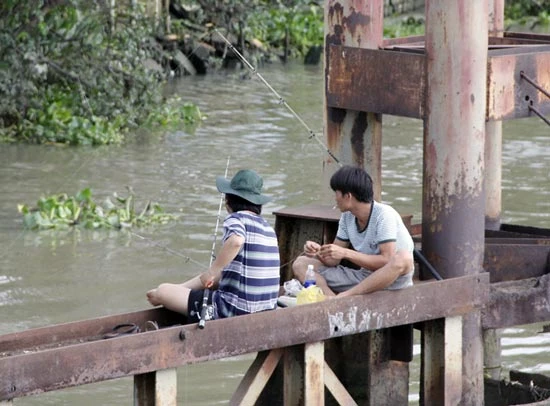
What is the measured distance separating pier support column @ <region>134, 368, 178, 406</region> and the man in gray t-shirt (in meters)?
1.14

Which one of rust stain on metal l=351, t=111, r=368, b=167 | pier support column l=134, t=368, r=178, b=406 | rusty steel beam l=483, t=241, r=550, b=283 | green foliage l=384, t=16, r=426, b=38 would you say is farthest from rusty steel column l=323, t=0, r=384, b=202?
green foliage l=384, t=16, r=426, b=38

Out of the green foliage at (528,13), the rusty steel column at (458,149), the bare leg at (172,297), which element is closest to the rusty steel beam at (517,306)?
the rusty steel column at (458,149)

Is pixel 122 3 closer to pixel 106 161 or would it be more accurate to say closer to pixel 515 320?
pixel 106 161

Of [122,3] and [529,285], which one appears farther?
[122,3]

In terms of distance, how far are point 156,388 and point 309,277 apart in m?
1.30

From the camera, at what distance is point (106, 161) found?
16.4 meters

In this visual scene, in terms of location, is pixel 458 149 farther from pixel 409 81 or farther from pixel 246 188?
Answer: pixel 246 188

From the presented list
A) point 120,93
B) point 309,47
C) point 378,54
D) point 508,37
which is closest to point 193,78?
point 309,47

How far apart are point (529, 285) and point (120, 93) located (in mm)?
10700

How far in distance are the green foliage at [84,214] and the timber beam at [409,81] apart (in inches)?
212

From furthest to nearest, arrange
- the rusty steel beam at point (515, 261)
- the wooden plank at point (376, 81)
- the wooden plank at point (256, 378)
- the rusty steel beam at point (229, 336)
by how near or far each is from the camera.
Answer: the rusty steel beam at point (515, 261), the wooden plank at point (376, 81), the wooden plank at point (256, 378), the rusty steel beam at point (229, 336)

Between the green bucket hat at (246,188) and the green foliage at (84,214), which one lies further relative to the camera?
the green foliage at (84,214)

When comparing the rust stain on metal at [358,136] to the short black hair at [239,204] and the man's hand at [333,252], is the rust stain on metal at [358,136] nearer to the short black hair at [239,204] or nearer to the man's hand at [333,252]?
the man's hand at [333,252]

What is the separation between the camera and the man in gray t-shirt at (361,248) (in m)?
6.90
